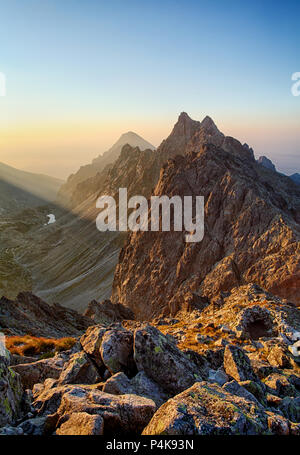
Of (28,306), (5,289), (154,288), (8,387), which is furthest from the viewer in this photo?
(5,289)

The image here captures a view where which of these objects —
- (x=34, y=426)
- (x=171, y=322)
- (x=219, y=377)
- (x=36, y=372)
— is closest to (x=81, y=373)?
(x=36, y=372)

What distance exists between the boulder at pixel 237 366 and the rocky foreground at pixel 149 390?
4 cm

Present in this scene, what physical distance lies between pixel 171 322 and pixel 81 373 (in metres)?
28.1

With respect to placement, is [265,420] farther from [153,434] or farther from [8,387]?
[8,387]

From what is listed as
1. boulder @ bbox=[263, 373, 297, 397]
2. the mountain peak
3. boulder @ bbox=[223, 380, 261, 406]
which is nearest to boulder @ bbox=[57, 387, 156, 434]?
boulder @ bbox=[223, 380, 261, 406]

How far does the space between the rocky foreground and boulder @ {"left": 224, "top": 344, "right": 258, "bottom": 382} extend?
4cm

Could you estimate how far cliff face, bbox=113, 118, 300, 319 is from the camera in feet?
176

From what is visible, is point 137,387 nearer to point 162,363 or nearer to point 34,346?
point 162,363

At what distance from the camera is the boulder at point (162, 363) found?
10797 mm

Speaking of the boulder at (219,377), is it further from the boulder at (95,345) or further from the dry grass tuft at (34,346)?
the dry grass tuft at (34,346)

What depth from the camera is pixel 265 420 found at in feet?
25.2

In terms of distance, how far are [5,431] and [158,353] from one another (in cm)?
535

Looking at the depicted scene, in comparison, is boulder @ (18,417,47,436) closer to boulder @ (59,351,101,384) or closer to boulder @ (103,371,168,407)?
boulder @ (103,371,168,407)
